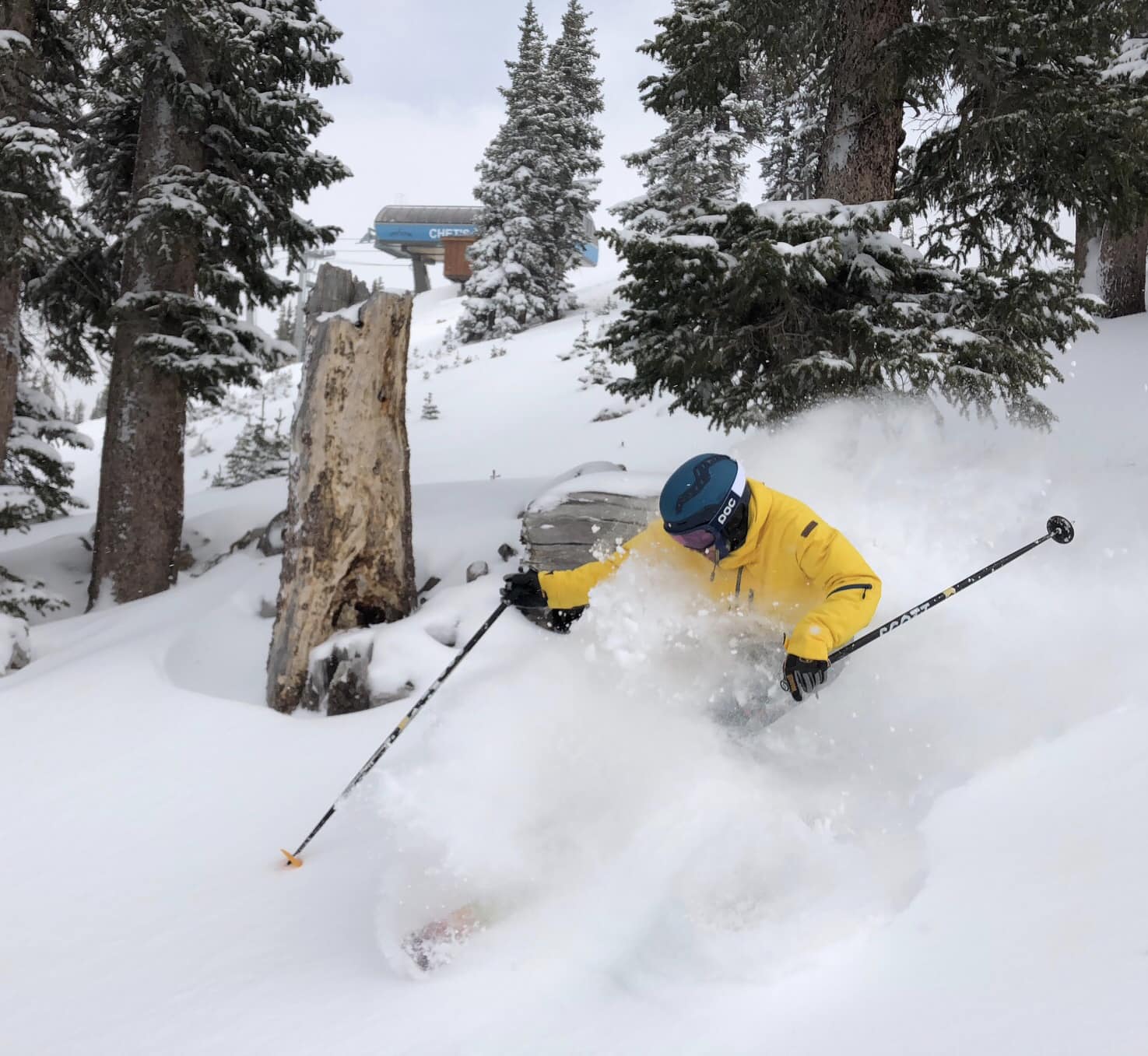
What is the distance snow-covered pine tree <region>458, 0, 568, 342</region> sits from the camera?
2819cm

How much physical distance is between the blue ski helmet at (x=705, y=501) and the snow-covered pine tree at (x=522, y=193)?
1053 inches

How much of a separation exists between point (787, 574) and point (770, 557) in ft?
0.40

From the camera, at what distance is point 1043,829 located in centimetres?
316

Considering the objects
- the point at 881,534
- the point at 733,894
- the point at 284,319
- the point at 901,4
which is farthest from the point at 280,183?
the point at 284,319

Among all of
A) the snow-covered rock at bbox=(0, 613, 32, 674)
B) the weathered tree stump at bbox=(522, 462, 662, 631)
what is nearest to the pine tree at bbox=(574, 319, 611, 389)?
the weathered tree stump at bbox=(522, 462, 662, 631)

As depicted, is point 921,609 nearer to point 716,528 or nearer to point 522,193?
point 716,528

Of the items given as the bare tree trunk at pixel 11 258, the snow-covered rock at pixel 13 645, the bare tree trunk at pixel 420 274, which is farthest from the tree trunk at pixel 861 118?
the bare tree trunk at pixel 420 274

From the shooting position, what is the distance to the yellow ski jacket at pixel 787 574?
3.49 m

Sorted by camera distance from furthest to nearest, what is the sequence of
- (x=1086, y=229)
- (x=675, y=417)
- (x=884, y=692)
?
Answer: (x=675, y=417) < (x=1086, y=229) < (x=884, y=692)

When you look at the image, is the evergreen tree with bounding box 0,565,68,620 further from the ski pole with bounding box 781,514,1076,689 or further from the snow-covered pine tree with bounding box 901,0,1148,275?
the snow-covered pine tree with bounding box 901,0,1148,275

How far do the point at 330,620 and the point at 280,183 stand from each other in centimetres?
612

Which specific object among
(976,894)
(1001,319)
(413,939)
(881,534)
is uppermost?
(1001,319)

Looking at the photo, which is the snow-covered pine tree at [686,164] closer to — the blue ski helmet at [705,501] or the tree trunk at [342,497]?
the tree trunk at [342,497]

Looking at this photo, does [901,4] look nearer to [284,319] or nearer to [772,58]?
[772,58]
